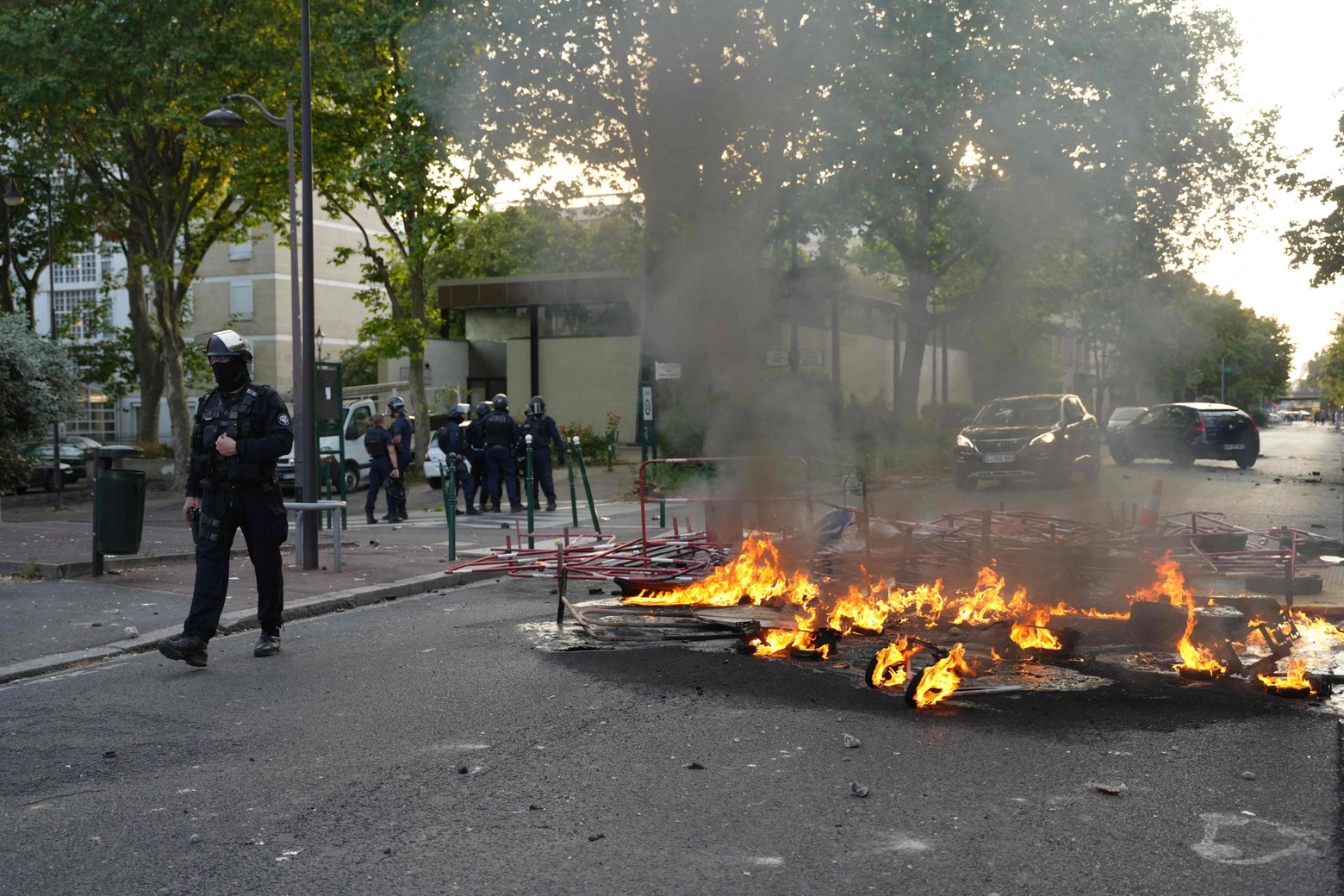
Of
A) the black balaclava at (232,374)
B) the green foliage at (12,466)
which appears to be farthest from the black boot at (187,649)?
the green foliage at (12,466)

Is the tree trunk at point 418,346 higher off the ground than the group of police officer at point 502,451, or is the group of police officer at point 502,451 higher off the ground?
the tree trunk at point 418,346

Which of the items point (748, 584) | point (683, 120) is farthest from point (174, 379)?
point (748, 584)

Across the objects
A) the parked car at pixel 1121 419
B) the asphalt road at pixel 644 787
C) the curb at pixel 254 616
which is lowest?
the curb at pixel 254 616

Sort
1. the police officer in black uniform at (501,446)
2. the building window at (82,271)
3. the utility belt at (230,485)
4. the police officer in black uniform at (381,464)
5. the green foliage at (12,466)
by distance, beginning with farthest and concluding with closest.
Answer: the building window at (82,271)
the green foliage at (12,466)
the police officer in black uniform at (501,446)
the police officer in black uniform at (381,464)
the utility belt at (230,485)

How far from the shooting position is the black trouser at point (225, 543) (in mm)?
6449

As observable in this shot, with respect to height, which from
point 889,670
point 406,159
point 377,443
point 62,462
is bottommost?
point 889,670

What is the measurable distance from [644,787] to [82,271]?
53.4 m

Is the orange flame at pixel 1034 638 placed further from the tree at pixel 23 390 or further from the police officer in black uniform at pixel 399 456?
the tree at pixel 23 390

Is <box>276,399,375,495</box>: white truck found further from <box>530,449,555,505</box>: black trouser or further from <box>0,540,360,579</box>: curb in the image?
<box>0,540,360,579</box>: curb

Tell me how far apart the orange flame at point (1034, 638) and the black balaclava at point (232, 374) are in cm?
418

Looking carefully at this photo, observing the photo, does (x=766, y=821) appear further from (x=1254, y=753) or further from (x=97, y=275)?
(x=97, y=275)

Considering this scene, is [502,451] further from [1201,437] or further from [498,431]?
[1201,437]

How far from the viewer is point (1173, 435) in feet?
76.8

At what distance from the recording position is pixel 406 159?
18500 millimetres
